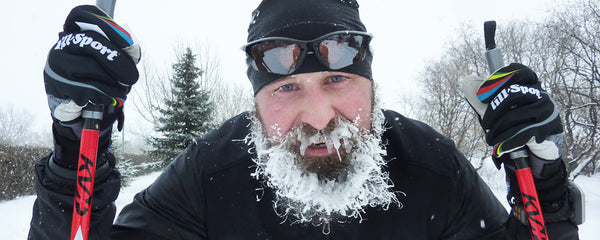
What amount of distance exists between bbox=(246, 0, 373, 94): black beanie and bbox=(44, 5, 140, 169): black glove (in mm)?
685

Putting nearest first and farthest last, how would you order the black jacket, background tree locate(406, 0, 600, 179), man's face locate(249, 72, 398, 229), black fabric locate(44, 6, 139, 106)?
black fabric locate(44, 6, 139, 106) → man's face locate(249, 72, 398, 229) → the black jacket → background tree locate(406, 0, 600, 179)

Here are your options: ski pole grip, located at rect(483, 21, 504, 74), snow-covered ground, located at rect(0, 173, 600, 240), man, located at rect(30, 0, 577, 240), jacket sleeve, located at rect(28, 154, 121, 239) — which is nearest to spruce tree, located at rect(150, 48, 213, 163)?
snow-covered ground, located at rect(0, 173, 600, 240)

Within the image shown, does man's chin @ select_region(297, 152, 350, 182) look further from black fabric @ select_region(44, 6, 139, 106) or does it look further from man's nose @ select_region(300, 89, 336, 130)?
black fabric @ select_region(44, 6, 139, 106)

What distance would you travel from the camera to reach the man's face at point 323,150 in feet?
5.40

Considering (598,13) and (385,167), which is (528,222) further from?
(598,13)

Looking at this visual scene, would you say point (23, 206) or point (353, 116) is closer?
point (353, 116)

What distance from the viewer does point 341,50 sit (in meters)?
1.75

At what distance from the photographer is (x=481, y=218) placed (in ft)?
5.89

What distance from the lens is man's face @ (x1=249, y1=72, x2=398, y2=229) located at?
1645 millimetres

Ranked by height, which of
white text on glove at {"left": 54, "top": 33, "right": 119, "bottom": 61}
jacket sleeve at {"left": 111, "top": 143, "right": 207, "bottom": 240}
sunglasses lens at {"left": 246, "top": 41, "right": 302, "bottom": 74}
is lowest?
jacket sleeve at {"left": 111, "top": 143, "right": 207, "bottom": 240}

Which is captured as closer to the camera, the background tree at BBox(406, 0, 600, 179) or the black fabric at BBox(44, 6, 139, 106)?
the black fabric at BBox(44, 6, 139, 106)

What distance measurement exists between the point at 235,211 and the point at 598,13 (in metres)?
15.3

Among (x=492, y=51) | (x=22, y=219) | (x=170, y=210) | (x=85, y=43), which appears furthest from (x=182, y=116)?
(x=492, y=51)

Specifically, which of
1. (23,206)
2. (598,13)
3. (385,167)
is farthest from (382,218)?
(598,13)
